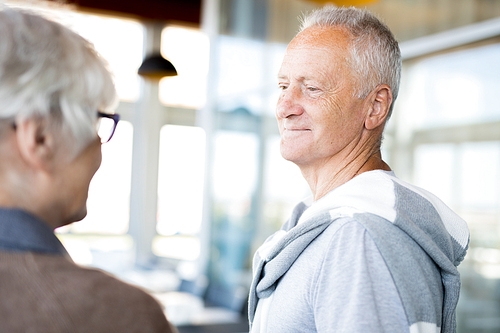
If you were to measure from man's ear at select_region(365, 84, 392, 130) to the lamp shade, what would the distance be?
12.1 feet

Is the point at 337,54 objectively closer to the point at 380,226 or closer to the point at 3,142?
the point at 380,226

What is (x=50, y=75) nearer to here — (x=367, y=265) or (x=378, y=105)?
(x=367, y=265)

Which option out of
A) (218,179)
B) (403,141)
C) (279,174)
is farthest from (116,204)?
(403,141)

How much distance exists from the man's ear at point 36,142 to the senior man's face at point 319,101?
61 cm

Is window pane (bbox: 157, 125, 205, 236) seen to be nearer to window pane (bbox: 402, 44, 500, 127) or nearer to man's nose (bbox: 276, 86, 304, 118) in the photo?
window pane (bbox: 402, 44, 500, 127)

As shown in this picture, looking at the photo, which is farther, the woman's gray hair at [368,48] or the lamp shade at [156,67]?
the lamp shade at [156,67]

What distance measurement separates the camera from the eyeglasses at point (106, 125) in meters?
0.79

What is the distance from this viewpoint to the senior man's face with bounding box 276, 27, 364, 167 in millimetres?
1126

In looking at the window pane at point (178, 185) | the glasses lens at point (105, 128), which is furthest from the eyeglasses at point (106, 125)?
the window pane at point (178, 185)

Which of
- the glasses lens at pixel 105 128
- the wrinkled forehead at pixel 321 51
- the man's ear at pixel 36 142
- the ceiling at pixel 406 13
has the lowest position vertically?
the man's ear at pixel 36 142

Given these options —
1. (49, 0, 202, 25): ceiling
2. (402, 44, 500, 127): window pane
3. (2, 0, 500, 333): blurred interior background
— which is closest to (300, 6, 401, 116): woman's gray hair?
(2, 0, 500, 333): blurred interior background

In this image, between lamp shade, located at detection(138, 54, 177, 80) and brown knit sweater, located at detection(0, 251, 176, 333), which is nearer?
brown knit sweater, located at detection(0, 251, 176, 333)

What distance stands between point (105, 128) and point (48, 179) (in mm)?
141

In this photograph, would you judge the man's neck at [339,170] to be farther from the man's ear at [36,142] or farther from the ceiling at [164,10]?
the ceiling at [164,10]
